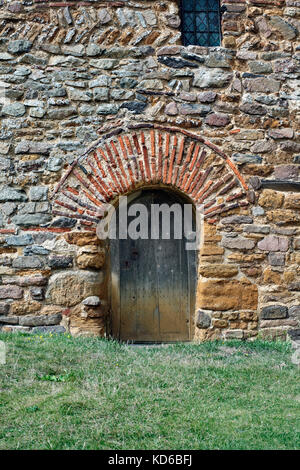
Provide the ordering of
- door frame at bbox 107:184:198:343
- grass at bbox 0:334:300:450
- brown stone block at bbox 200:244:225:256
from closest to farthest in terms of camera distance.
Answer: grass at bbox 0:334:300:450
brown stone block at bbox 200:244:225:256
door frame at bbox 107:184:198:343

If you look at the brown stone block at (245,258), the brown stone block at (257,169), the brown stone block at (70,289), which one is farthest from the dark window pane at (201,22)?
the brown stone block at (70,289)

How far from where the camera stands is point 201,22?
5.58 m

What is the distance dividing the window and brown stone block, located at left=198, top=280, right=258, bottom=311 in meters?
2.90

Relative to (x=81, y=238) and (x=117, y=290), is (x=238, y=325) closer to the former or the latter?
(x=117, y=290)

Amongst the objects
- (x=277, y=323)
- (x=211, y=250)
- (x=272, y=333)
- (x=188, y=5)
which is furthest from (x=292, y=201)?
(x=188, y=5)

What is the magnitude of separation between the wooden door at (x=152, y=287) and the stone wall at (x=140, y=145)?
336mm

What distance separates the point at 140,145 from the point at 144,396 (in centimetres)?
282

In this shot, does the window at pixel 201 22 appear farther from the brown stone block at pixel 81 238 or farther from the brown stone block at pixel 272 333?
the brown stone block at pixel 272 333

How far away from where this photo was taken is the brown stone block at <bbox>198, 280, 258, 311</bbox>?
4.88m

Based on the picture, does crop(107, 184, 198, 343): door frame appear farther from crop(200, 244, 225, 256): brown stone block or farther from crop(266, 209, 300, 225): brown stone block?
crop(266, 209, 300, 225): brown stone block

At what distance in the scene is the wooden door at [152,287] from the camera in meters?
5.32

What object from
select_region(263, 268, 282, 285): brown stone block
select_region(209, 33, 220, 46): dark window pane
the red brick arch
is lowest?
select_region(263, 268, 282, 285): brown stone block

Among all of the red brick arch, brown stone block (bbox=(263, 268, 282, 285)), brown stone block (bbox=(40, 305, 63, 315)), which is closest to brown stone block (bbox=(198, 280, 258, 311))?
brown stone block (bbox=(263, 268, 282, 285))

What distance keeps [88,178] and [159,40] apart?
1.79 m
